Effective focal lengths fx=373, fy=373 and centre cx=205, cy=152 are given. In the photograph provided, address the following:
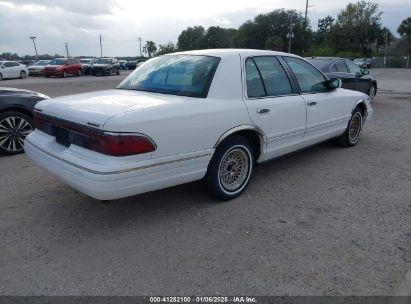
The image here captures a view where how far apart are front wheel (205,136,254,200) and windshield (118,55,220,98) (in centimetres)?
63

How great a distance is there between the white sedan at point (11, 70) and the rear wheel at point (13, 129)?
24806 millimetres

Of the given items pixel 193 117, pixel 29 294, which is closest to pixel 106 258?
pixel 29 294

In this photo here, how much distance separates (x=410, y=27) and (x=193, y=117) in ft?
288

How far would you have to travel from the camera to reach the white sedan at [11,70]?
2728cm

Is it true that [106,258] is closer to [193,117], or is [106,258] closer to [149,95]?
[193,117]

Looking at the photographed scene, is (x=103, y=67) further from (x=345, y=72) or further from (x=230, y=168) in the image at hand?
(x=230, y=168)

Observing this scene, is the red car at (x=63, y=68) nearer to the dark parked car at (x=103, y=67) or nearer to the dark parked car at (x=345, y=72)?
the dark parked car at (x=103, y=67)

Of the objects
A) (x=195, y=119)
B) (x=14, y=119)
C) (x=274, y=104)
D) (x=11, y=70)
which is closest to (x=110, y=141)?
(x=195, y=119)

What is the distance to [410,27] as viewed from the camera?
251ft

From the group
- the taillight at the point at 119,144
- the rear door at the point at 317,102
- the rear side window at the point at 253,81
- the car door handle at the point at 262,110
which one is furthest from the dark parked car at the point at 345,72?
the taillight at the point at 119,144

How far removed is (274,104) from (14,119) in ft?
13.4

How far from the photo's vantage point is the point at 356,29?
249 ft

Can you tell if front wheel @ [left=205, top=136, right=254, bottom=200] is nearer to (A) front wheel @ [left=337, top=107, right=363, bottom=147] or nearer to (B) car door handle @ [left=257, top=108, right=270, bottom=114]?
(B) car door handle @ [left=257, top=108, right=270, bottom=114]

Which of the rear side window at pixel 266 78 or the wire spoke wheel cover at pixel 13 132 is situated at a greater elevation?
the rear side window at pixel 266 78
